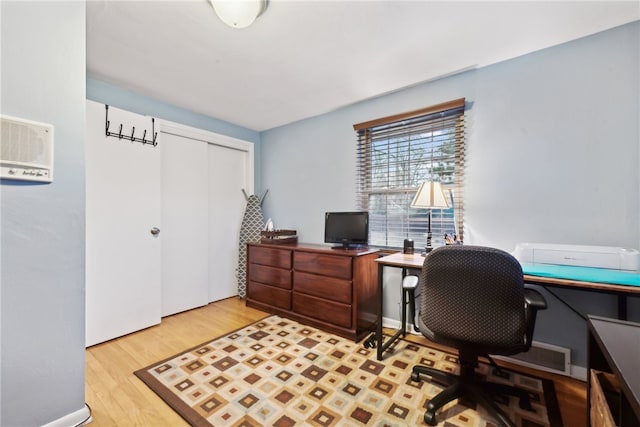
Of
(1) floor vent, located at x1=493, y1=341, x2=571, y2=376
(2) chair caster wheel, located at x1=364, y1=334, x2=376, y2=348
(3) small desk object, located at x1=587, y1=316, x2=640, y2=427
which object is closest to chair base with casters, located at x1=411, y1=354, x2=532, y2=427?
(3) small desk object, located at x1=587, y1=316, x2=640, y2=427

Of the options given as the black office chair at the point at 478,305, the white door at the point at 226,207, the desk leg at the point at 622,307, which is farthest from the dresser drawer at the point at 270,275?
the desk leg at the point at 622,307

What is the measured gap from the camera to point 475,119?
7.35ft

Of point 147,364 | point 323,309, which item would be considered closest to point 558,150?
point 323,309

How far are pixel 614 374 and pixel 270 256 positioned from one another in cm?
268

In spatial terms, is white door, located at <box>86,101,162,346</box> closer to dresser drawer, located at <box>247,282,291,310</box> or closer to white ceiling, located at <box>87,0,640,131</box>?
white ceiling, located at <box>87,0,640,131</box>

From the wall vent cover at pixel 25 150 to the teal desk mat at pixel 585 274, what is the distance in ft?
8.67

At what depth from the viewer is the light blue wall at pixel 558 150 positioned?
1.73 metres

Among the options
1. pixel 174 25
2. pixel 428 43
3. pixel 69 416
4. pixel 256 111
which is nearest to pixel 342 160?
pixel 256 111

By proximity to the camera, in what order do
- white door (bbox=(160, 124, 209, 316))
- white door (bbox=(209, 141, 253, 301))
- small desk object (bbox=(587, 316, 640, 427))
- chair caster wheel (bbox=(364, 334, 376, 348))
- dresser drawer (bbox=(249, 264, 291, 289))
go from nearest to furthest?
small desk object (bbox=(587, 316, 640, 427))
chair caster wheel (bbox=(364, 334, 376, 348))
dresser drawer (bbox=(249, 264, 291, 289))
white door (bbox=(160, 124, 209, 316))
white door (bbox=(209, 141, 253, 301))

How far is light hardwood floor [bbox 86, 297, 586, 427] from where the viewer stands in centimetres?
149

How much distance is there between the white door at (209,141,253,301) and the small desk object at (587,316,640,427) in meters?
3.45

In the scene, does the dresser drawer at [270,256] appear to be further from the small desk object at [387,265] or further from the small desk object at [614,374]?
the small desk object at [614,374]

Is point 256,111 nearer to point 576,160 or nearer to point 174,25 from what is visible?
point 174,25

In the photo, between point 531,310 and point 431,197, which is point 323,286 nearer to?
point 431,197
